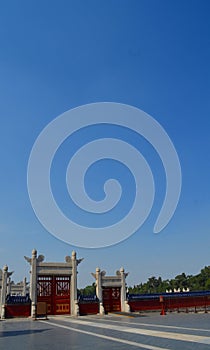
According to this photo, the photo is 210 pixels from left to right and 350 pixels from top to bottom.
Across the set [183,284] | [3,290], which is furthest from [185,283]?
[3,290]

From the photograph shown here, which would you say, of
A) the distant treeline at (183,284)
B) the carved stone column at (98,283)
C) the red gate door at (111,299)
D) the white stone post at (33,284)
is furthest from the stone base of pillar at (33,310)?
the distant treeline at (183,284)

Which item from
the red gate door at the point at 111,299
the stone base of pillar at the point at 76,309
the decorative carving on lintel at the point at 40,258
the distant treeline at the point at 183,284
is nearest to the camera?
the stone base of pillar at the point at 76,309

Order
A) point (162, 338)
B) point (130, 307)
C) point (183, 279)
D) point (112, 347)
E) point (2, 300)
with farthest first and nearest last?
point (183, 279), point (130, 307), point (2, 300), point (162, 338), point (112, 347)

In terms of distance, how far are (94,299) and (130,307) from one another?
296cm

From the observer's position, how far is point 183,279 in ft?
233

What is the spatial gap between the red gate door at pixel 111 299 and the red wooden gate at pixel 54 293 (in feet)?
10.0

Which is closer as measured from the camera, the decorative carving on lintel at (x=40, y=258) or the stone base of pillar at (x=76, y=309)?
the stone base of pillar at (x=76, y=309)

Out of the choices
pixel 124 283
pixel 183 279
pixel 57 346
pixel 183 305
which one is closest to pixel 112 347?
pixel 57 346

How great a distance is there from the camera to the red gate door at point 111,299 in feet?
83.1

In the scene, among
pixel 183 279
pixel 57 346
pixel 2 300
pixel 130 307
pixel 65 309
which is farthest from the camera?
pixel 183 279

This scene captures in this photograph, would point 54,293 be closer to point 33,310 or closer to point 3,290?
point 33,310

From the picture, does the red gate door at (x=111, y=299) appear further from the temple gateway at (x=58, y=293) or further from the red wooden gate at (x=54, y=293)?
the red wooden gate at (x=54, y=293)

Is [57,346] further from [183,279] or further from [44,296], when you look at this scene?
[183,279]

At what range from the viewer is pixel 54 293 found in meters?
23.9
